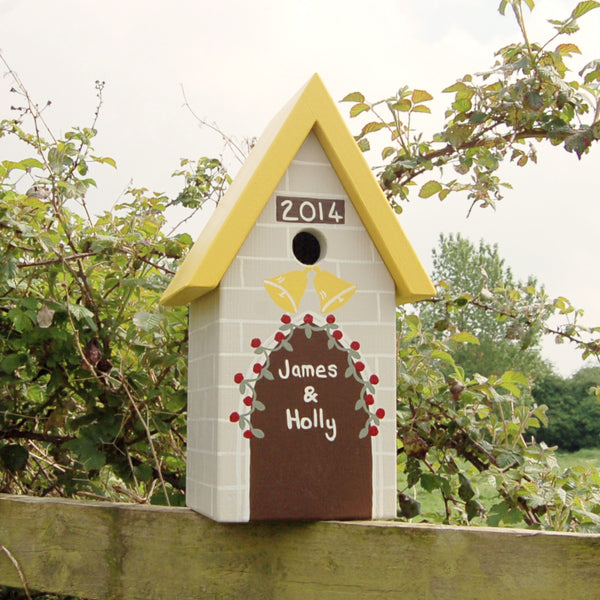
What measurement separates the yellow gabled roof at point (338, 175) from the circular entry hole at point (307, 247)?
142 mm

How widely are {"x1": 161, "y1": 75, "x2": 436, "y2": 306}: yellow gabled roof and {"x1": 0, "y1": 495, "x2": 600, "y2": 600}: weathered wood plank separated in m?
0.56

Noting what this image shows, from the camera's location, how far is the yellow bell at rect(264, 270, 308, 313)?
1.71 meters

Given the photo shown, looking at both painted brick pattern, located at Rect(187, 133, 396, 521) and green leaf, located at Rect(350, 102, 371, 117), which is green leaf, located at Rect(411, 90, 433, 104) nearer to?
green leaf, located at Rect(350, 102, 371, 117)

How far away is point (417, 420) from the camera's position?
94.6 inches

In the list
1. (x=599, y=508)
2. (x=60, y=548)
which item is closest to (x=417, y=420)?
(x=599, y=508)

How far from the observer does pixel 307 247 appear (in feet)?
6.28

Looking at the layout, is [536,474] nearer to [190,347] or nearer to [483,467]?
[483,467]

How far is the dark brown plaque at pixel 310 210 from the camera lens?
176cm

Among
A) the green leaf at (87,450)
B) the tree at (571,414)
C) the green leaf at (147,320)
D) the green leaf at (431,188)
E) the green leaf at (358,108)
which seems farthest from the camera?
the tree at (571,414)

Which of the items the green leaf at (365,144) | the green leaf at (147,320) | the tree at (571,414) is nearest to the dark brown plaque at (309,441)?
the green leaf at (147,320)

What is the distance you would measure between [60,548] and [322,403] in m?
0.84

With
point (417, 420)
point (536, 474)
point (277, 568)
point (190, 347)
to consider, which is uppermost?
point (190, 347)

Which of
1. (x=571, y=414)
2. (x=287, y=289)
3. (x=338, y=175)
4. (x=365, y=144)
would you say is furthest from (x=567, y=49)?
(x=571, y=414)

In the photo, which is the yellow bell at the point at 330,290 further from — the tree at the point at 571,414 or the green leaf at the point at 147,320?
the tree at the point at 571,414
